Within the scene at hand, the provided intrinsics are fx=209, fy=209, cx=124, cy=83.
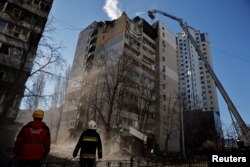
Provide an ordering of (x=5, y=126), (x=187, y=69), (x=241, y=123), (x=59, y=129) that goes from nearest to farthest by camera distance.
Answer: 1. (x=241, y=123)
2. (x=5, y=126)
3. (x=59, y=129)
4. (x=187, y=69)

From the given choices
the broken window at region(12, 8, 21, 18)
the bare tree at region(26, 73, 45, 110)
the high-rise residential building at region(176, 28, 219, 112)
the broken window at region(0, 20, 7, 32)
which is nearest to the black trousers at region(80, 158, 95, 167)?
the bare tree at region(26, 73, 45, 110)

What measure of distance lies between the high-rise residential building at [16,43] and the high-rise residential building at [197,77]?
267 feet

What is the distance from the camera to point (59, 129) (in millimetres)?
48812

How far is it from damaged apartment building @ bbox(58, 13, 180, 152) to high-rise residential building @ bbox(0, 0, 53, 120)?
13719 mm

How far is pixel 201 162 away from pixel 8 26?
74.1 ft

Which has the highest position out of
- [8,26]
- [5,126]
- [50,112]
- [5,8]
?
[5,8]

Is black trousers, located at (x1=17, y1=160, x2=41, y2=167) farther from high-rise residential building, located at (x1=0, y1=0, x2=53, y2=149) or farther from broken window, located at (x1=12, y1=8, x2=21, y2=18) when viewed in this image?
broken window, located at (x1=12, y1=8, x2=21, y2=18)

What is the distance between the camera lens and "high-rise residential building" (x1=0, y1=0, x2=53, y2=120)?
19186 mm

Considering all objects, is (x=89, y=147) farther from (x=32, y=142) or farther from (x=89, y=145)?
(x=32, y=142)

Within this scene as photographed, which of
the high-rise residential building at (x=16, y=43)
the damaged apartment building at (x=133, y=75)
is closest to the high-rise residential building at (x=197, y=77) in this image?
the damaged apartment building at (x=133, y=75)

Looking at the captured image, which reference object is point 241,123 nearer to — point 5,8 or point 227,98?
point 227,98

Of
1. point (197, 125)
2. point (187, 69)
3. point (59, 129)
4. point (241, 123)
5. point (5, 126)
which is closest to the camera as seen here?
point (241, 123)

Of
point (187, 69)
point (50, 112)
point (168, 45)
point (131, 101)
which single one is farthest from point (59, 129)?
point (187, 69)

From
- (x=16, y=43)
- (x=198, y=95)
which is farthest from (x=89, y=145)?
(x=198, y=95)
